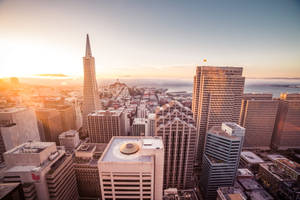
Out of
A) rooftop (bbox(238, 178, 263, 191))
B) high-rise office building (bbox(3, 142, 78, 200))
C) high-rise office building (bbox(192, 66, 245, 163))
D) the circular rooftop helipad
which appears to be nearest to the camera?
the circular rooftop helipad

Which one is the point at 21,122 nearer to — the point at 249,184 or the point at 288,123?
the point at 249,184

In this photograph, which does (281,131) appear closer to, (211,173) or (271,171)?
(271,171)

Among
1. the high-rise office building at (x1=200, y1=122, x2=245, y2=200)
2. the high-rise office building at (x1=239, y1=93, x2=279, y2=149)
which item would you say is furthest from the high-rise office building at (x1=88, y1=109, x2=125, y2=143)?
the high-rise office building at (x1=239, y1=93, x2=279, y2=149)

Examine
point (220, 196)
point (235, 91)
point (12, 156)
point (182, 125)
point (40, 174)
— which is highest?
point (235, 91)

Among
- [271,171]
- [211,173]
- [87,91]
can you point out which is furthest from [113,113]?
[271,171]

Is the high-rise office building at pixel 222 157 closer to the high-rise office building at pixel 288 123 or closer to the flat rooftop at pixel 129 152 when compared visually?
the flat rooftop at pixel 129 152

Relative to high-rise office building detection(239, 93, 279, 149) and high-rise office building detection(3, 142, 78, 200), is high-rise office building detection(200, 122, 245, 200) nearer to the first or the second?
high-rise office building detection(239, 93, 279, 149)
